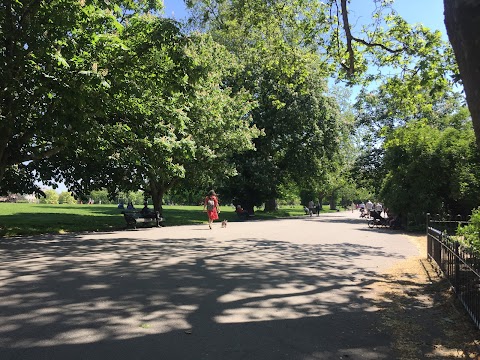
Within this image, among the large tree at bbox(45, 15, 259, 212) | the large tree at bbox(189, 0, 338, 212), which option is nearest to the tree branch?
the large tree at bbox(45, 15, 259, 212)

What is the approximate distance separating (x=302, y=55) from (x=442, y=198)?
9960 millimetres

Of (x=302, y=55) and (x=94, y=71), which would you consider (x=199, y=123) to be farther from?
(x=94, y=71)

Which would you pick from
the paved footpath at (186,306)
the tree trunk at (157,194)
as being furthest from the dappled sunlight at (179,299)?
the tree trunk at (157,194)

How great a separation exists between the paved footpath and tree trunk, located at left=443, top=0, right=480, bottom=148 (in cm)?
256

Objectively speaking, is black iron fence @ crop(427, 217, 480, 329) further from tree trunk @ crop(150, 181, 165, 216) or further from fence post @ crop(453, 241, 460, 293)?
tree trunk @ crop(150, 181, 165, 216)

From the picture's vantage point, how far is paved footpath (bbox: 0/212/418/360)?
164 inches

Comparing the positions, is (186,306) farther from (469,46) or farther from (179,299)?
(469,46)

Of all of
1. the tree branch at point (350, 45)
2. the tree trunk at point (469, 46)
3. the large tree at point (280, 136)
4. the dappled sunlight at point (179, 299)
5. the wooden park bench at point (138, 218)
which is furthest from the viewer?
the large tree at point (280, 136)

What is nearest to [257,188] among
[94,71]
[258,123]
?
[258,123]

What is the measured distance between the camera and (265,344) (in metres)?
4.37

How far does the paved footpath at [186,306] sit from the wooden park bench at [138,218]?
890cm

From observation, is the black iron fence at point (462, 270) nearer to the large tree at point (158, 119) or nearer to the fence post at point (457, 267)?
the fence post at point (457, 267)

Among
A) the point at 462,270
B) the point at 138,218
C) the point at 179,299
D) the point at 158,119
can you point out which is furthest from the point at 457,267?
Result: the point at 138,218

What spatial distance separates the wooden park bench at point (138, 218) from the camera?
1958 centimetres
